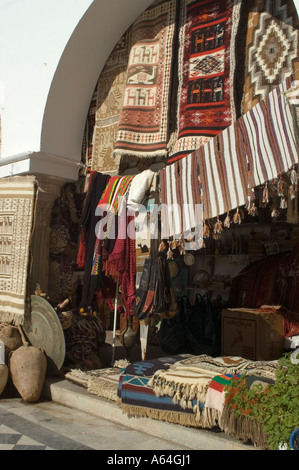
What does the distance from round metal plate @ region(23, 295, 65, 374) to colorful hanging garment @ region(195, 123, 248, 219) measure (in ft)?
7.55

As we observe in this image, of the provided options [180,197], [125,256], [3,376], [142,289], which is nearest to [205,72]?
[180,197]

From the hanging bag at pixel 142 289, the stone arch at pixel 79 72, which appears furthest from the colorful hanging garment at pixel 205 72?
the hanging bag at pixel 142 289

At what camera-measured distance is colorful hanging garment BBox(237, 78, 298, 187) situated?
10.9 feet

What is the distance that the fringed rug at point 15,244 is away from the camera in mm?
5641

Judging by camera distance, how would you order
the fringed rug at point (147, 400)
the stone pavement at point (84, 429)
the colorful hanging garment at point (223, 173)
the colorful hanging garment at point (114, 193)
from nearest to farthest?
the stone pavement at point (84, 429) → the fringed rug at point (147, 400) → the colorful hanging garment at point (223, 173) → the colorful hanging garment at point (114, 193)

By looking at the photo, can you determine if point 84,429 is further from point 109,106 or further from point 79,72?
point 79,72

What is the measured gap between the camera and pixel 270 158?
137 inches

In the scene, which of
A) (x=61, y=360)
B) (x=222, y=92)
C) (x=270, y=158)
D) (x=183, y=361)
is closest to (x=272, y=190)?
(x=270, y=158)

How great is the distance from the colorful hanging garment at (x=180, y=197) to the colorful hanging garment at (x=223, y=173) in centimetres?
11

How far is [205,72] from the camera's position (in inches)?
186

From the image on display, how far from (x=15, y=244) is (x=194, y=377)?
301 cm

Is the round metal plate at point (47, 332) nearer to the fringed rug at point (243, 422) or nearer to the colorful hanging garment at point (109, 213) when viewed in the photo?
the colorful hanging garment at point (109, 213)

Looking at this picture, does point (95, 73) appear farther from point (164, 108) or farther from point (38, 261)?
point (38, 261)

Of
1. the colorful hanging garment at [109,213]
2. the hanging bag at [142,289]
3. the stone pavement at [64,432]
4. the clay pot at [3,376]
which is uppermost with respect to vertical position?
the colorful hanging garment at [109,213]
